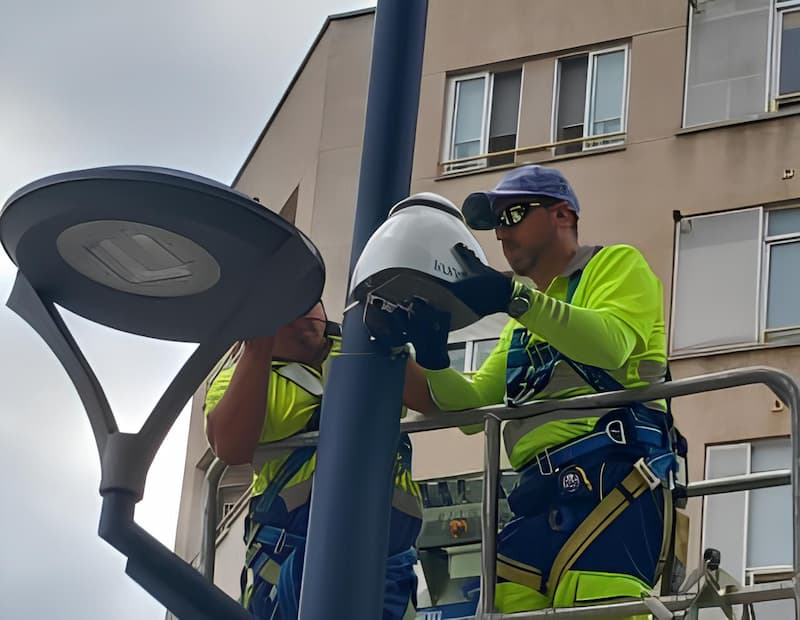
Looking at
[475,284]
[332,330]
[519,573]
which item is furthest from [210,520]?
[475,284]

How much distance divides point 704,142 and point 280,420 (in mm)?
12502

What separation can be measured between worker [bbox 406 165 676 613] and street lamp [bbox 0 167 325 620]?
2.45ft

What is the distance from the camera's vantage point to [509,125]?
68.0 feet

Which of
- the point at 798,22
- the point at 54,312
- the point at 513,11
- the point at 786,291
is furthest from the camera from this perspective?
the point at 513,11

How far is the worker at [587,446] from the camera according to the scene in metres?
Result: 6.68

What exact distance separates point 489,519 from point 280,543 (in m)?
1.11

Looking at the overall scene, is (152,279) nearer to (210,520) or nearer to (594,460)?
(594,460)

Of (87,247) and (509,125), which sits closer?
(87,247)

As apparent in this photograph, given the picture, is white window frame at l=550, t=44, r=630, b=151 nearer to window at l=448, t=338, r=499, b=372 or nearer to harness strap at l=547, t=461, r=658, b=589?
window at l=448, t=338, r=499, b=372

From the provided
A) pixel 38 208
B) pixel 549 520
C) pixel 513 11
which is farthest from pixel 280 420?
pixel 513 11

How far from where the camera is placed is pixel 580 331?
664 cm

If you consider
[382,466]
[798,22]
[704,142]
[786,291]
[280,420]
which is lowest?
[382,466]

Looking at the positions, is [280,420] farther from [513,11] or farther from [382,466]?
[513,11]

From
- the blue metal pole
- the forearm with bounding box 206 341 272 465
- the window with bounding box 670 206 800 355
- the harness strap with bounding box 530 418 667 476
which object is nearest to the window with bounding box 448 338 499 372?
the window with bounding box 670 206 800 355
